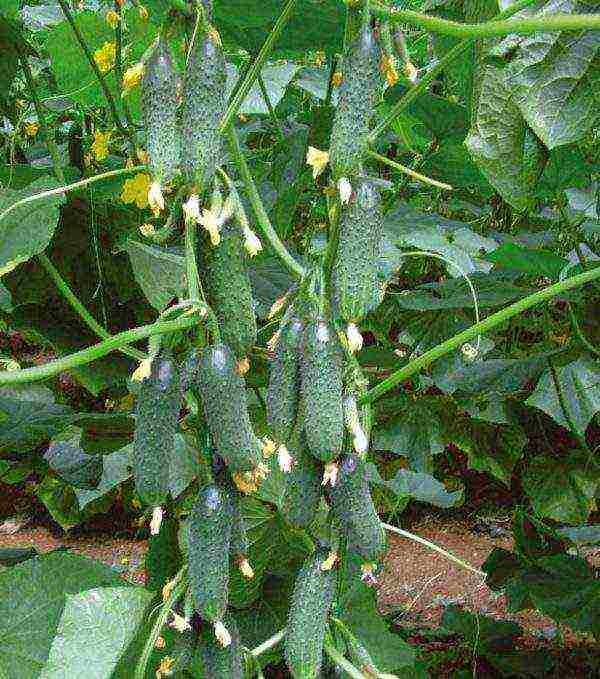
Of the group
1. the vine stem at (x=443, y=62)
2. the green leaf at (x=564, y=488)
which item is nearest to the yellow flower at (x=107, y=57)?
the vine stem at (x=443, y=62)

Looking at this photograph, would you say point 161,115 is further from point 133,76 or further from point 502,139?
point 502,139

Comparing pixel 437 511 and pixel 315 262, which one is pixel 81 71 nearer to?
pixel 315 262

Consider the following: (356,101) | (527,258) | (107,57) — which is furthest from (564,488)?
(356,101)

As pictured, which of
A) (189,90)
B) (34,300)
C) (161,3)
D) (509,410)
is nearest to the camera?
(189,90)

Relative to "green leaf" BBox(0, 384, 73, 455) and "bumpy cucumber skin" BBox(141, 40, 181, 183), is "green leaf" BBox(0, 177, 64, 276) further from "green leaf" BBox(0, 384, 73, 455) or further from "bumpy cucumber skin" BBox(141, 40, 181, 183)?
"bumpy cucumber skin" BBox(141, 40, 181, 183)

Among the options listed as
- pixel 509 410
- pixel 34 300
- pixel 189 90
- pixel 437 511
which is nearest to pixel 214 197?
pixel 189 90

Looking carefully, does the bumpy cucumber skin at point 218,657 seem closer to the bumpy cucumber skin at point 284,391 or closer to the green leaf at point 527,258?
the bumpy cucumber skin at point 284,391
